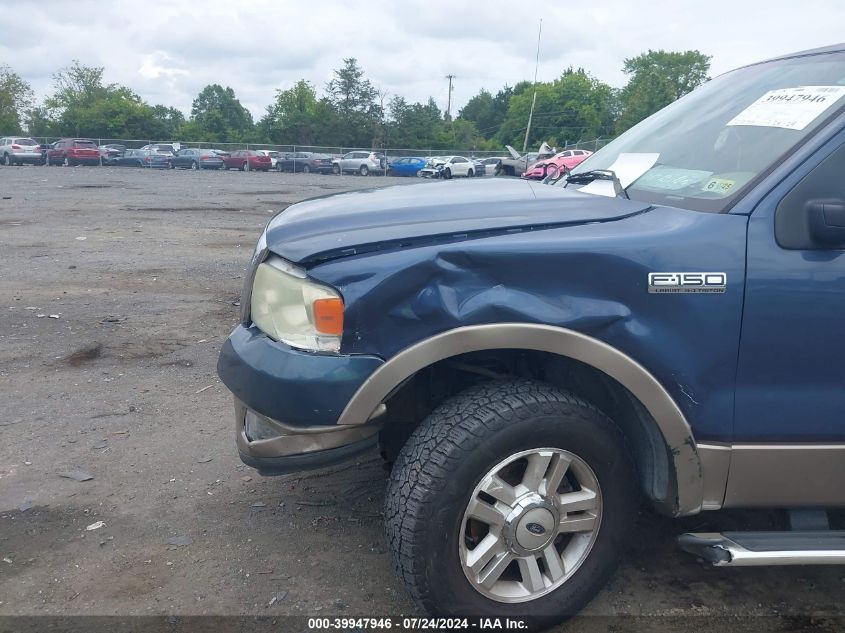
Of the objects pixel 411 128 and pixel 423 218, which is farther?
pixel 411 128

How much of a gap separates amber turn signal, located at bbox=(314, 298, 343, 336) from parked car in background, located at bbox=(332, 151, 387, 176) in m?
43.7

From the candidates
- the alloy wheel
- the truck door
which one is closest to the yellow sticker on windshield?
the truck door

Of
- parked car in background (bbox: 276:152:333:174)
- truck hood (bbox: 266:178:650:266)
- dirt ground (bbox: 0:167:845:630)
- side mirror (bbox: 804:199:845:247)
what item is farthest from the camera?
parked car in background (bbox: 276:152:333:174)

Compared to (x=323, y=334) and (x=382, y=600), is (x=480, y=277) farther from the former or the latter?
(x=382, y=600)

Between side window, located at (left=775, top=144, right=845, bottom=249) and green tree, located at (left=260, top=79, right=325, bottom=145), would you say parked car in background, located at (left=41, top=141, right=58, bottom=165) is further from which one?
side window, located at (left=775, top=144, right=845, bottom=249)

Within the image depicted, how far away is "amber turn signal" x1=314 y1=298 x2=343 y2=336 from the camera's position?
7.79 ft

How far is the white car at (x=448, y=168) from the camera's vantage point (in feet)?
133

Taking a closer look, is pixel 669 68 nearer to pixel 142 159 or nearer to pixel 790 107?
pixel 142 159

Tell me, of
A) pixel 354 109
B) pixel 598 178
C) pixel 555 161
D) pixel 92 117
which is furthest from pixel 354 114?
pixel 598 178

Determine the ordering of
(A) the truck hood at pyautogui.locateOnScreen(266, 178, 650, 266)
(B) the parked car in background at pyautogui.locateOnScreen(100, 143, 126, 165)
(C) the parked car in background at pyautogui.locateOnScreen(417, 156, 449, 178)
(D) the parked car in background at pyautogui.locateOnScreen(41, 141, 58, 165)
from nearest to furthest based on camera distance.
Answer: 1. (A) the truck hood at pyautogui.locateOnScreen(266, 178, 650, 266)
2. (C) the parked car in background at pyautogui.locateOnScreen(417, 156, 449, 178)
3. (D) the parked car in background at pyautogui.locateOnScreen(41, 141, 58, 165)
4. (B) the parked car in background at pyautogui.locateOnScreen(100, 143, 126, 165)

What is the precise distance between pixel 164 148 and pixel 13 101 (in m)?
32.1

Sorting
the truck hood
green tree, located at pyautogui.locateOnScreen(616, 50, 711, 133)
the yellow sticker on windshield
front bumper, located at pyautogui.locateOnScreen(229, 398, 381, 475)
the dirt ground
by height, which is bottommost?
the dirt ground

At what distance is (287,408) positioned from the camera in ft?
7.93

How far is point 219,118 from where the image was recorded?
8431cm
